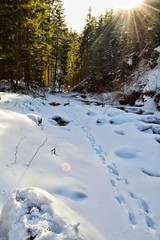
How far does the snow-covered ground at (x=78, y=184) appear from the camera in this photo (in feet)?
9.71

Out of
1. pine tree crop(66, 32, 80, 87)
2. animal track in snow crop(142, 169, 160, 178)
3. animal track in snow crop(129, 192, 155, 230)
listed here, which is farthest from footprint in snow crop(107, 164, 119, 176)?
pine tree crop(66, 32, 80, 87)

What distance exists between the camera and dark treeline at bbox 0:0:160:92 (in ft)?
69.3

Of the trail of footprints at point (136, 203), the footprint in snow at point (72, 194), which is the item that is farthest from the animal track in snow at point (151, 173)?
the footprint in snow at point (72, 194)

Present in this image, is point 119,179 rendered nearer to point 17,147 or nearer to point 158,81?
point 17,147

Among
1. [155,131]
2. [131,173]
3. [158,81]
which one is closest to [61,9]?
[158,81]

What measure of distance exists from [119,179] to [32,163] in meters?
1.86

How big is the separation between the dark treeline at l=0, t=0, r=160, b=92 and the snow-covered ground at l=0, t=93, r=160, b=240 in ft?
43.3

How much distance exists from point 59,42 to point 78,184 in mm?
37240

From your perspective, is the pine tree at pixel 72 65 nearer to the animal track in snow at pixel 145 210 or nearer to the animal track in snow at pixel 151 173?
the animal track in snow at pixel 151 173

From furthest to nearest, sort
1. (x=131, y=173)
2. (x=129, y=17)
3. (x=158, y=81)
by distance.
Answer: (x=129, y=17) → (x=158, y=81) → (x=131, y=173)

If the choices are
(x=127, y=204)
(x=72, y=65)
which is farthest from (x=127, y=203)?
(x=72, y=65)

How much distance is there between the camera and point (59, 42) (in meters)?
40.2

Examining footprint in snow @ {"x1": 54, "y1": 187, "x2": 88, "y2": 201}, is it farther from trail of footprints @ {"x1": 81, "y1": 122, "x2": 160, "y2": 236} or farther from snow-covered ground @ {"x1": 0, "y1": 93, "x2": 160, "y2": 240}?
trail of footprints @ {"x1": 81, "y1": 122, "x2": 160, "y2": 236}

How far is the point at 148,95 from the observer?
17047 mm
